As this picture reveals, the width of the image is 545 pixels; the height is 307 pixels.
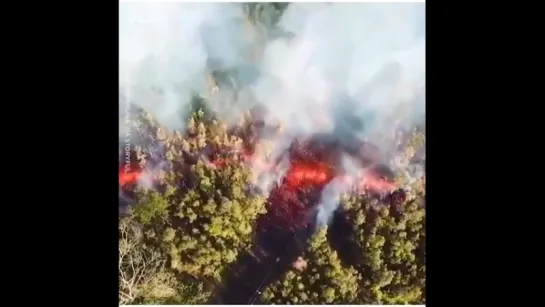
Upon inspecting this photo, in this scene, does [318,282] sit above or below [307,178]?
below

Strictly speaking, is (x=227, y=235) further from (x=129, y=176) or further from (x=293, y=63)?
(x=293, y=63)

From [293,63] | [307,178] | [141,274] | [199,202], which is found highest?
[293,63]

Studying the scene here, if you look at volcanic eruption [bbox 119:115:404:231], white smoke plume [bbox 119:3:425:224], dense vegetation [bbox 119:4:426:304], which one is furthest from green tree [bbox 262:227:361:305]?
white smoke plume [bbox 119:3:425:224]

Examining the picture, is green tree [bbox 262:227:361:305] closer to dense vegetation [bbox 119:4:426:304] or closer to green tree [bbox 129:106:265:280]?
dense vegetation [bbox 119:4:426:304]

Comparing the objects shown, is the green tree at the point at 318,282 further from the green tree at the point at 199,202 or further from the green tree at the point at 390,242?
the green tree at the point at 199,202

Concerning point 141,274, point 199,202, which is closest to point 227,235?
point 199,202
